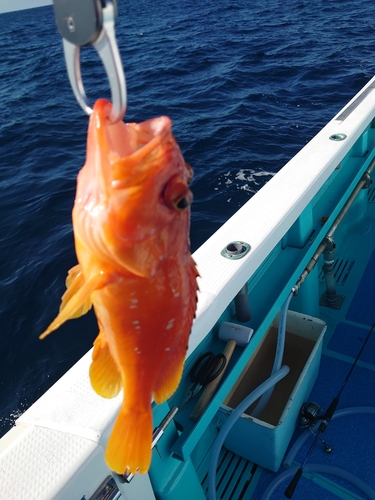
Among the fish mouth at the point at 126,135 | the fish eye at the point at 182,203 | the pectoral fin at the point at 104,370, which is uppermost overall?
the fish mouth at the point at 126,135

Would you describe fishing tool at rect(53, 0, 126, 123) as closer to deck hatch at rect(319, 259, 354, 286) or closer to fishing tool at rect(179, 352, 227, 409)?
fishing tool at rect(179, 352, 227, 409)

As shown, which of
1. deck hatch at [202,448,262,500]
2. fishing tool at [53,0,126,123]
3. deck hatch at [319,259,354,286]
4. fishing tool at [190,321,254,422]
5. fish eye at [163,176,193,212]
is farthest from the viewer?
deck hatch at [319,259,354,286]

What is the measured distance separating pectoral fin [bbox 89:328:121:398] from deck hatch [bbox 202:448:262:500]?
166 cm

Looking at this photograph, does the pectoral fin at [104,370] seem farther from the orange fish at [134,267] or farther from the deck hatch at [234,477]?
the deck hatch at [234,477]

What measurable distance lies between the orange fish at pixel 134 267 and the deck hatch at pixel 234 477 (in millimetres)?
1689

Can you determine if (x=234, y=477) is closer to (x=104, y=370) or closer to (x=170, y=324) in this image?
(x=104, y=370)

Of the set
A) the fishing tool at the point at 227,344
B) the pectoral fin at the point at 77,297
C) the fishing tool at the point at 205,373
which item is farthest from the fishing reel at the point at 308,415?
the pectoral fin at the point at 77,297

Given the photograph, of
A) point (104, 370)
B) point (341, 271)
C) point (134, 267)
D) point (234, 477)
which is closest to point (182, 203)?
point (134, 267)

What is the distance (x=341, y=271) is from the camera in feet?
13.1

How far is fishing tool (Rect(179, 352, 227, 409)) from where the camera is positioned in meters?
2.01

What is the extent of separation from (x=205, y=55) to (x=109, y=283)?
641 inches

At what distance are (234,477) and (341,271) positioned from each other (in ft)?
7.08

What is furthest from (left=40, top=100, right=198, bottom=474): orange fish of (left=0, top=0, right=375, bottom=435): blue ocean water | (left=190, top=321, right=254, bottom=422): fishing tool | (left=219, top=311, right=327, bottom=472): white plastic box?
(left=0, top=0, right=375, bottom=435): blue ocean water

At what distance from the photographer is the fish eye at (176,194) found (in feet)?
3.02
